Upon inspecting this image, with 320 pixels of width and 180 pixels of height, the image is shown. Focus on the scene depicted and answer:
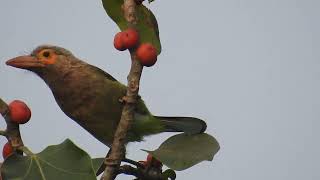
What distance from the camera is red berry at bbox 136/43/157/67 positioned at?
7.66 feet

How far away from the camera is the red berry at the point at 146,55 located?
2.34m

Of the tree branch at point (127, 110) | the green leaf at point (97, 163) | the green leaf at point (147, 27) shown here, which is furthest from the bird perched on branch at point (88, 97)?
the tree branch at point (127, 110)

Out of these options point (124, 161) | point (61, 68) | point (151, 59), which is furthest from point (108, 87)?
point (151, 59)

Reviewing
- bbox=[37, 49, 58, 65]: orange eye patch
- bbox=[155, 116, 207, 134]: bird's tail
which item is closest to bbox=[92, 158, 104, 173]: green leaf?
bbox=[155, 116, 207, 134]: bird's tail

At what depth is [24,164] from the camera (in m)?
2.03

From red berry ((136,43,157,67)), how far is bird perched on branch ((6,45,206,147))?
1.23 m

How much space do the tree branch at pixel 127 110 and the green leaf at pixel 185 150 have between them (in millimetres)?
270

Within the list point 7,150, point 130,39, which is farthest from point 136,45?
point 7,150

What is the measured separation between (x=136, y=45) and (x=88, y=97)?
150cm

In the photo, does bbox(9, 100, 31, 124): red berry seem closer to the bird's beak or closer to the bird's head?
the bird's beak

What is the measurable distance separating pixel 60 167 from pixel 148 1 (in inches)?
39.1

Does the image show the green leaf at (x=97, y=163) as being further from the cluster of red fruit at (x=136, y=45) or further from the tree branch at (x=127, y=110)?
the cluster of red fruit at (x=136, y=45)

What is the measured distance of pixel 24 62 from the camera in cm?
322

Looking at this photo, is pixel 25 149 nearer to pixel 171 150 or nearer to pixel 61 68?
pixel 171 150
